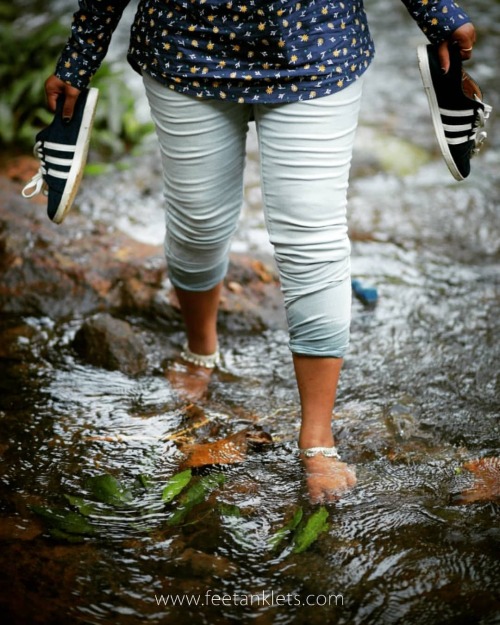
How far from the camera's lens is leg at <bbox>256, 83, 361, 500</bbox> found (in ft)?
6.64

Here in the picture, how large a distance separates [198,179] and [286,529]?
100cm

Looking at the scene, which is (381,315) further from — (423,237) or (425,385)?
(423,237)

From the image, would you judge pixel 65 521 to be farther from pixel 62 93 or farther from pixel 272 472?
pixel 62 93

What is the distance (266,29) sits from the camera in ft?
6.34

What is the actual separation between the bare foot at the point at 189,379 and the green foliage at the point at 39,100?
2.28m

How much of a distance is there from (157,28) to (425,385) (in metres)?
1.48

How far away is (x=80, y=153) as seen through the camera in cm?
236

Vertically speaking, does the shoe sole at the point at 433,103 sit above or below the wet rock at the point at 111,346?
above

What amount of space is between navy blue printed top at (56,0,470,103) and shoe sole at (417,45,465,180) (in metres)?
0.06

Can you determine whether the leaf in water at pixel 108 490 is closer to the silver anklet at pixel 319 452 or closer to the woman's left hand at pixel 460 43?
the silver anklet at pixel 319 452

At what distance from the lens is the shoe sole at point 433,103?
2105 mm

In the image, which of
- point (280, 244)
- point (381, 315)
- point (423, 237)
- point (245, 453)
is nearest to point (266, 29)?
point (280, 244)

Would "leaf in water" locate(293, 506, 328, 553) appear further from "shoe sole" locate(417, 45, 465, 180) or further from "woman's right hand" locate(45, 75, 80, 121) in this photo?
"woman's right hand" locate(45, 75, 80, 121)

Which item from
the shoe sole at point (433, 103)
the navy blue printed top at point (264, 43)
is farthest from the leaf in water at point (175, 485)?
the shoe sole at point (433, 103)
